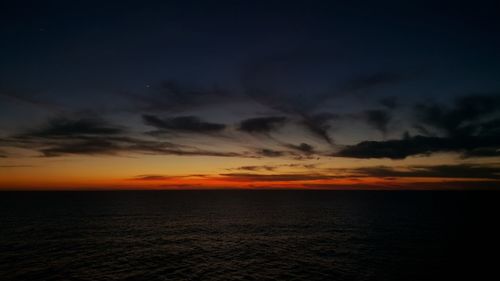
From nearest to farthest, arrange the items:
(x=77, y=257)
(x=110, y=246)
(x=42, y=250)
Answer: (x=77, y=257) < (x=42, y=250) < (x=110, y=246)

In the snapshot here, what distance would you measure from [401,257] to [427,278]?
10.6 meters

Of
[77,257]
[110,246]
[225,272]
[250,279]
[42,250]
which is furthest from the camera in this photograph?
[110,246]

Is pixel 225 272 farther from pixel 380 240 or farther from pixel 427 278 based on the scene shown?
pixel 380 240

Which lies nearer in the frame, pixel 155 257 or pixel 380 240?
pixel 155 257

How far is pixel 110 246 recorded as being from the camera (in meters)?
58.4

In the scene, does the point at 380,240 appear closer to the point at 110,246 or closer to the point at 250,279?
the point at 250,279

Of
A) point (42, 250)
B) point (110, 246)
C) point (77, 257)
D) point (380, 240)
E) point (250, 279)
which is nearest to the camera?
point (250, 279)

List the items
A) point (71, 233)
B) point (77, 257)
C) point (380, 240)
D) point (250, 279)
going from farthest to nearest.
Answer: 1. point (71, 233)
2. point (380, 240)
3. point (77, 257)
4. point (250, 279)

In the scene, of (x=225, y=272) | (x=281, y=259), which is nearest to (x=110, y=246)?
(x=225, y=272)

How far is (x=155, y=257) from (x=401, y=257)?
1449 inches

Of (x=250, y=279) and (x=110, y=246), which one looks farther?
(x=110, y=246)

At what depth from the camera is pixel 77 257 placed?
1946 inches

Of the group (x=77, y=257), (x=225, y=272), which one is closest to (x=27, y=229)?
(x=77, y=257)

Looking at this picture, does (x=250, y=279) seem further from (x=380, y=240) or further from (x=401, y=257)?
(x=380, y=240)
